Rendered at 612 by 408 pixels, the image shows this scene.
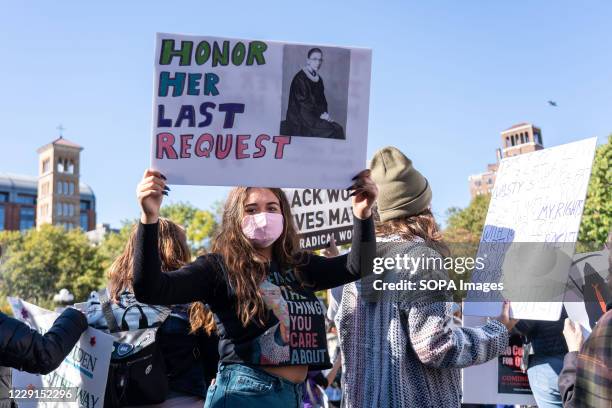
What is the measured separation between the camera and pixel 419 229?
3.18 m

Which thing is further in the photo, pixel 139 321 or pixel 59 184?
pixel 59 184

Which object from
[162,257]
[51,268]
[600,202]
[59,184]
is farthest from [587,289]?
[59,184]

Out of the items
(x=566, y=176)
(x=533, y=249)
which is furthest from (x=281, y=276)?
(x=566, y=176)

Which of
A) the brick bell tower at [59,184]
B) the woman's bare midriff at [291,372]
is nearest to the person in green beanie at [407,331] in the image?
the woman's bare midriff at [291,372]

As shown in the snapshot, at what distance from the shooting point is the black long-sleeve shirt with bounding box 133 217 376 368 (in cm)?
262

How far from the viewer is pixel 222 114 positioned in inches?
115

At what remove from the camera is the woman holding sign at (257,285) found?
2682 millimetres

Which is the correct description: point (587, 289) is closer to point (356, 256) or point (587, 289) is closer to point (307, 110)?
point (356, 256)

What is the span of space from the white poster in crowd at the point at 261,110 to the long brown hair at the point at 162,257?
1111 mm

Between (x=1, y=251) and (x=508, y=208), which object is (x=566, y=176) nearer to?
(x=508, y=208)

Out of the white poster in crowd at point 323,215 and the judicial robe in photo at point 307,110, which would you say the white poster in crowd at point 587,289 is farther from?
the white poster in crowd at point 323,215

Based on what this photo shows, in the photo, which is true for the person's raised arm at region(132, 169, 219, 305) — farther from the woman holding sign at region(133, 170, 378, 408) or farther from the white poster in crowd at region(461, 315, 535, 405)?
the white poster in crowd at region(461, 315, 535, 405)

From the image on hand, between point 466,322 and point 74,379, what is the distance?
213 cm

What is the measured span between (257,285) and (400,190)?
84 centimetres
